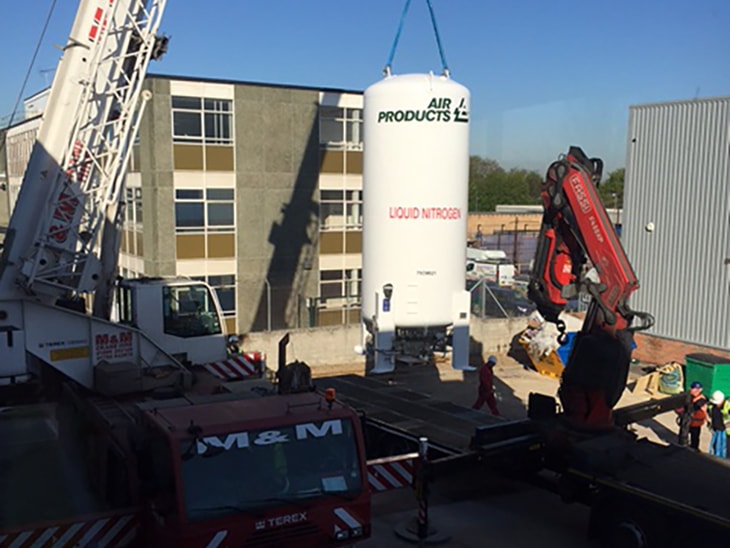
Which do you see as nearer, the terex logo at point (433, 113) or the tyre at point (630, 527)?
the tyre at point (630, 527)

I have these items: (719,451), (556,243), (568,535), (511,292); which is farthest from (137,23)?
(511,292)

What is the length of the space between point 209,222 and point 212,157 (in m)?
2.17

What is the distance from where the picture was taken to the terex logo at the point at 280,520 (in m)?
6.29

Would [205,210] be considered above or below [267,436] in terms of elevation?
above

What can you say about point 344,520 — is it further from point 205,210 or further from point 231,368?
point 205,210

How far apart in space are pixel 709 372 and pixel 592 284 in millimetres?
8944

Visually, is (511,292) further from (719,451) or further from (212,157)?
(719,451)

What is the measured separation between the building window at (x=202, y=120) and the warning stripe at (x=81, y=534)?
18.2 metres

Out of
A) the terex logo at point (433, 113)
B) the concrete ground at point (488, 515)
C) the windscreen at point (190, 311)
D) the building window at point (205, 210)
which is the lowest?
the concrete ground at point (488, 515)

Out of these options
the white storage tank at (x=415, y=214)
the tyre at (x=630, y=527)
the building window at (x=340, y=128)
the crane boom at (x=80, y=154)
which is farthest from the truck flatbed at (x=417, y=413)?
the building window at (x=340, y=128)

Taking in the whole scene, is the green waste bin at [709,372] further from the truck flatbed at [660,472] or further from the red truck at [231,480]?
the red truck at [231,480]

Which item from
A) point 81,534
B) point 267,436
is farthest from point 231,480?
point 81,534

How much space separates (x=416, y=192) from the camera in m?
15.5

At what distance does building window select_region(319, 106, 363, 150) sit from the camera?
26.1 m
